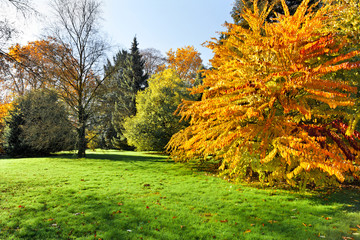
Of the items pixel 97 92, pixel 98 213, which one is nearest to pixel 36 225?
pixel 98 213

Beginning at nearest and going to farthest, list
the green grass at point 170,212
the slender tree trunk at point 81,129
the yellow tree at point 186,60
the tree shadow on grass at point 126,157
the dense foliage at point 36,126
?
the green grass at point 170,212
the dense foliage at point 36,126
the tree shadow on grass at point 126,157
the slender tree trunk at point 81,129
the yellow tree at point 186,60

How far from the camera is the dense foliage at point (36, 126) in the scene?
12715 mm

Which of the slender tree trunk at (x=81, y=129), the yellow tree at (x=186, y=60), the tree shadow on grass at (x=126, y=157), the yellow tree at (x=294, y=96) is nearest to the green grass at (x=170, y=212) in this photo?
the yellow tree at (x=294, y=96)

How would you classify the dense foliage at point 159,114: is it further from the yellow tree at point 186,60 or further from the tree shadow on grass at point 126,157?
the yellow tree at point 186,60

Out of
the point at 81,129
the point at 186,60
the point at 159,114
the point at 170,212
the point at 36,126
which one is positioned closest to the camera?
the point at 170,212

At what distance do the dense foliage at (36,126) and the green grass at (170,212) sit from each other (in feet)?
23.0

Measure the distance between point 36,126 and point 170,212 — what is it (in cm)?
1180

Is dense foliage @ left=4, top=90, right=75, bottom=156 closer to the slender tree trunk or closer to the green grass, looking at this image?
the slender tree trunk

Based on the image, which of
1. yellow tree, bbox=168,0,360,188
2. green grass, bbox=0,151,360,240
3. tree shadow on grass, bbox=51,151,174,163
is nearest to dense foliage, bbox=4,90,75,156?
tree shadow on grass, bbox=51,151,174,163

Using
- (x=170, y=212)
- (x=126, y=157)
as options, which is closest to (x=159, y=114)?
(x=126, y=157)

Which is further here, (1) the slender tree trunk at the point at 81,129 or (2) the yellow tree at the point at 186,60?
(2) the yellow tree at the point at 186,60

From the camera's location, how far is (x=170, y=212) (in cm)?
419

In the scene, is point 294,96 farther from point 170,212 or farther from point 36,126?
point 36,126

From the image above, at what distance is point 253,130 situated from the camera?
430cm
